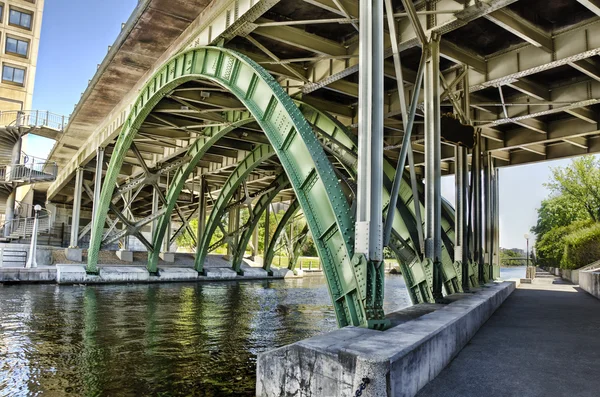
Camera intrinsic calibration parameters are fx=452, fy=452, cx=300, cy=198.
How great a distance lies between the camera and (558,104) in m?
14.0

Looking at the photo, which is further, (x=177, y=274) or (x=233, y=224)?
(x=233, y=224)

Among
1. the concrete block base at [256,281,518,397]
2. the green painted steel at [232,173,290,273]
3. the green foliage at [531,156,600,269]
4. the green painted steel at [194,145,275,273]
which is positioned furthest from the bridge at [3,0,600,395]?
the green foliage at [531,156,600,269]

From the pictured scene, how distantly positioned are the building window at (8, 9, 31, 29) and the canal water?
155 feet

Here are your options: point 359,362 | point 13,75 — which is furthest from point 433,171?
point 13,75

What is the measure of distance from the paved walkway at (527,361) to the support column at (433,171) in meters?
1.62

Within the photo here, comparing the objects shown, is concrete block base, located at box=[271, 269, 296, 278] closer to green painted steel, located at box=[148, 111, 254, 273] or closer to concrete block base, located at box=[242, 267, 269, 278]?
concrete block base, located at box=[242, 267, 269, 278]

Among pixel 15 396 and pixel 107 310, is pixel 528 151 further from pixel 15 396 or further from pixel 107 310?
pixel 15 396

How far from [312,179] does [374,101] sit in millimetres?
2035

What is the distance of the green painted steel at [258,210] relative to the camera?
2966 cm

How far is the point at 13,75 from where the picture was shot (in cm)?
5103

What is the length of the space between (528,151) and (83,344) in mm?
20951

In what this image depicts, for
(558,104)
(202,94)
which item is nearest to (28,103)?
(202,94)

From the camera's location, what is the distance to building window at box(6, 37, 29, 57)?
5075cm

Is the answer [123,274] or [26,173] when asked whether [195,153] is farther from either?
[26,173]
